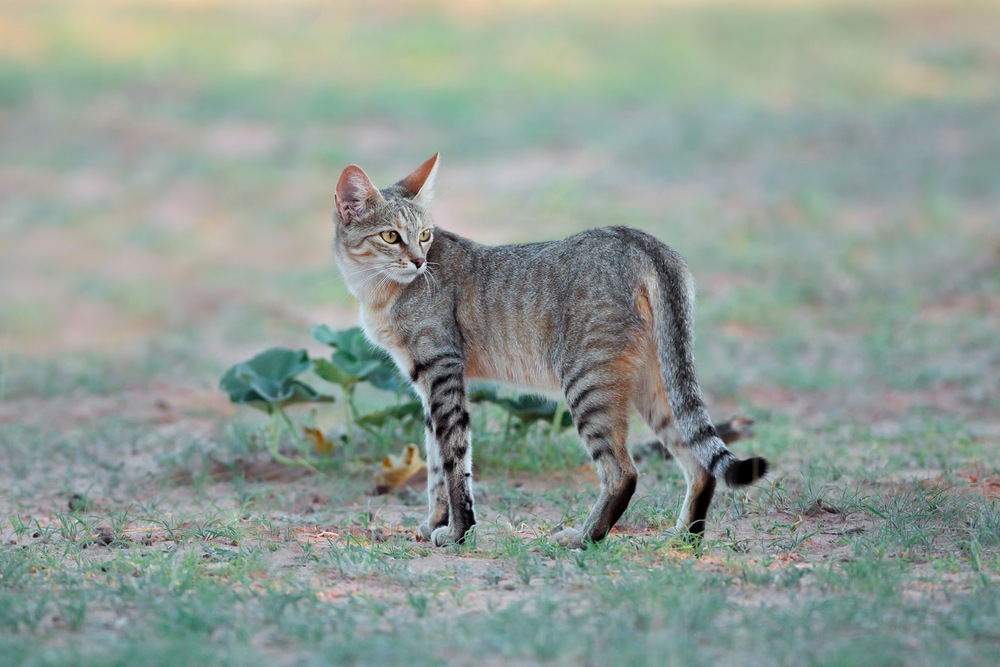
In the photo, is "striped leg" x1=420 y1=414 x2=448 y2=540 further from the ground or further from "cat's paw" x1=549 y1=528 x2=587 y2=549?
"cat's paw" x1=549 y1=528 x2=587 y2=549

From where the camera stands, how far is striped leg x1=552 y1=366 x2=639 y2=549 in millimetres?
4500

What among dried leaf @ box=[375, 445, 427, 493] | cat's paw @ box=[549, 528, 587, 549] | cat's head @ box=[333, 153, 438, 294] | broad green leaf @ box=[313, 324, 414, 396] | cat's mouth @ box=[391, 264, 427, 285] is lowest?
cat's paw @ box=[549, 528, 587, 549]

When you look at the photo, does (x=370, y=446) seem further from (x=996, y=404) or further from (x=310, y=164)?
(x=310, y=164)

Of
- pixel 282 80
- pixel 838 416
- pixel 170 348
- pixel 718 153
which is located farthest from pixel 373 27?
pixel 838 416

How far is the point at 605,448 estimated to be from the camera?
4.52 meters

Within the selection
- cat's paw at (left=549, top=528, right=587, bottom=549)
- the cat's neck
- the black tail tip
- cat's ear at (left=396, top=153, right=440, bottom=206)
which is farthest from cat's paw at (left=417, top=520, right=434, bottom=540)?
cat's ear at (left=396, top=153, right=440, bottom=206)

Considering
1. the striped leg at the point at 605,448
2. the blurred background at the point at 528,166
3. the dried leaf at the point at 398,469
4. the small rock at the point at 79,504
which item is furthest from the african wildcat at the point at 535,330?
the blurred background at the point at 528,166

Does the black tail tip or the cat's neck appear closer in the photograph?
the black tail tip

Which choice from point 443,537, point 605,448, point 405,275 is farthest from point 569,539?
point 405,275

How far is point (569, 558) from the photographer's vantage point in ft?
14.2

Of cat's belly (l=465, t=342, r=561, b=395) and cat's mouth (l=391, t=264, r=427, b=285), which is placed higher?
cat's mouth (l=391, t=264, r=427, b=285)

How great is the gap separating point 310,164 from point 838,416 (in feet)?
31.1

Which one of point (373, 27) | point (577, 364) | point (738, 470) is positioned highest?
point (373, 27)

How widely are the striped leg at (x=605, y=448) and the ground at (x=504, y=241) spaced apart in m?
0.18
